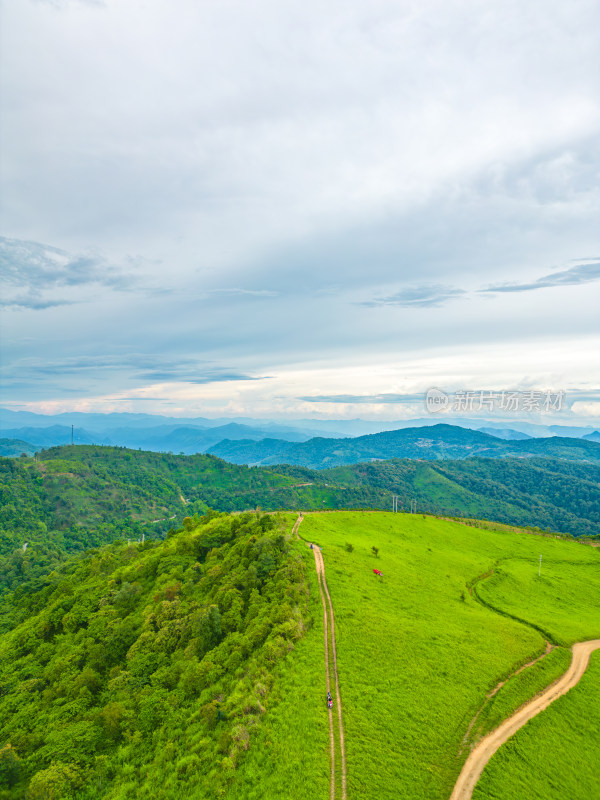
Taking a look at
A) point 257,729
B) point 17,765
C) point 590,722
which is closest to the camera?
point 257,729

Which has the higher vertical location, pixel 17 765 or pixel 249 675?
pixel 249 675

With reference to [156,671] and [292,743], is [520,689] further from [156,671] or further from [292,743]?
[156,671]

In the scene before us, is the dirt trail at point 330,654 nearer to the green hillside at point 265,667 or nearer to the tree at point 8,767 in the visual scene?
the green hillside at point 265,667

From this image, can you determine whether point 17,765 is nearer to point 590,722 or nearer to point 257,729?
point 257,729

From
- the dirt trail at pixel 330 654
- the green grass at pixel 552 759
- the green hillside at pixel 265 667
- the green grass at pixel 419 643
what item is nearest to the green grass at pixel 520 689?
the green hillside at pixel 265 667

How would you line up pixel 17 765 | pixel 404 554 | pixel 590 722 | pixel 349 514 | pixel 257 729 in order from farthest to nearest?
pixel 349 514 < pixel 404 554 < pixel 17 765 < pixel 590 722 < pixel 257 729

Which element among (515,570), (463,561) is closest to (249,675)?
(463,561)

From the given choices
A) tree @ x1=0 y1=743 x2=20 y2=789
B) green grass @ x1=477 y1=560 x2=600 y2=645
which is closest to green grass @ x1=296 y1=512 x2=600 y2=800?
green grass @ x1=477 y1=560 x2=600 y2=645

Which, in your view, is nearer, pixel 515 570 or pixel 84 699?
pixel 84 699
